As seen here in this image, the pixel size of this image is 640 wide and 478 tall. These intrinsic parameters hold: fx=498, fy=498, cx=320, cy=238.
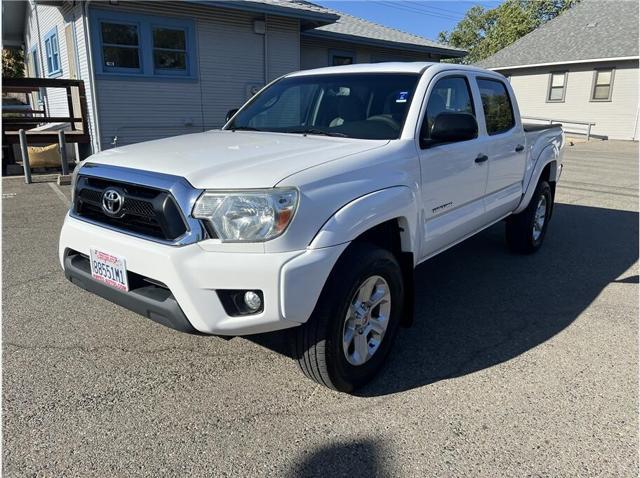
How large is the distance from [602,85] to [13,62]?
90.6 feet

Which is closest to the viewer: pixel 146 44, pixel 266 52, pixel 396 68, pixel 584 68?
pixel 396 68

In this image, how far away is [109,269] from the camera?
2.75 metres

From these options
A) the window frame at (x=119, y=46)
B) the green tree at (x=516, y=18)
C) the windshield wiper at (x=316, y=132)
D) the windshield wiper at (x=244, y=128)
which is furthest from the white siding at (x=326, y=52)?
the green tree at (x=516, y=18)

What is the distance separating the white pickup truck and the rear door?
33 centimetres

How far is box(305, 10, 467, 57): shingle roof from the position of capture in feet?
51.0

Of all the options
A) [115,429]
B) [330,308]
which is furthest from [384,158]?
[115,429]

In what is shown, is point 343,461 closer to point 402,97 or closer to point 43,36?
point 402,97

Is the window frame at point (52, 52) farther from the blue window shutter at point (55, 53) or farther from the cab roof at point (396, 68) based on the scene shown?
the cab roof at point (396, 68)

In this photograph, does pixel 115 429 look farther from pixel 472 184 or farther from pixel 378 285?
pixel 472 184

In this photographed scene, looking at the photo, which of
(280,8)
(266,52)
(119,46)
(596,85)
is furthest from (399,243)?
(596,85)

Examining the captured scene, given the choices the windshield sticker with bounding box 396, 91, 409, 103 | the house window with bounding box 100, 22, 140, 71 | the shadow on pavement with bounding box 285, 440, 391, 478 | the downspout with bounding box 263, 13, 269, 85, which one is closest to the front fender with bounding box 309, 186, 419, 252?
the windshield sticker with bounding box 396, 91, 409, 103

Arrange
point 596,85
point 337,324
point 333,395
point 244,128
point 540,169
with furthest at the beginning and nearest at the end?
point 596,85
point 540,169
point 244,128
point 333,395
point 337,324

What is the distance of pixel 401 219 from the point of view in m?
3.13

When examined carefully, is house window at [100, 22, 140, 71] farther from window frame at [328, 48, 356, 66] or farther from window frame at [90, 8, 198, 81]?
window frame at [328, 48, 356, 66]
